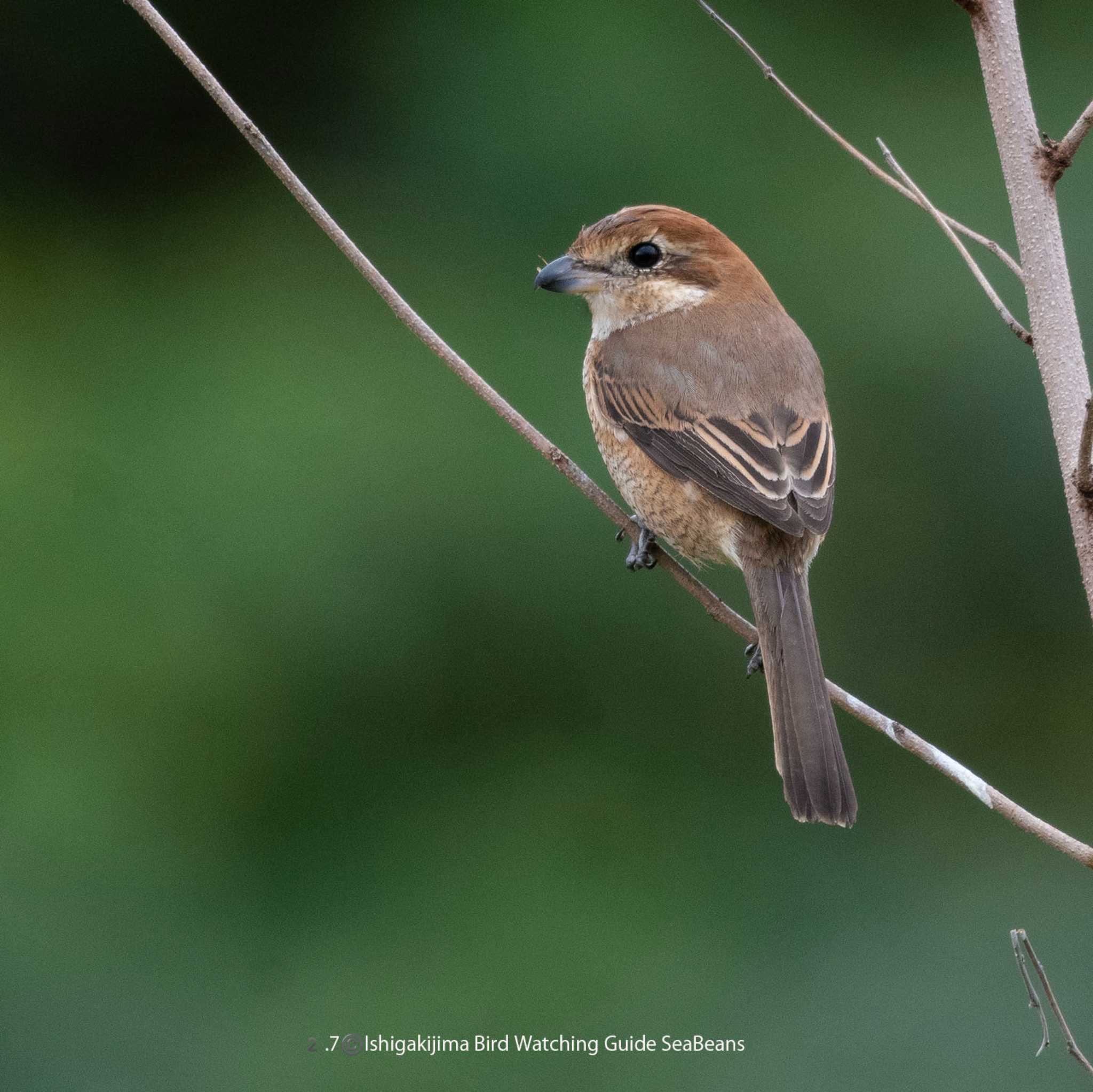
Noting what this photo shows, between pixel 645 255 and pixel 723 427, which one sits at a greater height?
pixel 645 255

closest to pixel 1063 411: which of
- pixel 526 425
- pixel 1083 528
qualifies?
pixel 1083 528

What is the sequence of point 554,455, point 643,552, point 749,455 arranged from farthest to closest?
1. point 643,552
2. point 749,455
3. point 554,455

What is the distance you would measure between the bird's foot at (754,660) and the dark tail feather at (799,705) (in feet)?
0.36

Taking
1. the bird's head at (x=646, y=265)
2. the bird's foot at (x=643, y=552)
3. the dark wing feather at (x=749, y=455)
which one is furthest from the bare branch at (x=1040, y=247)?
the bird's head at (x=646, y=265)

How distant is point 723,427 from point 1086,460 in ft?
4.09

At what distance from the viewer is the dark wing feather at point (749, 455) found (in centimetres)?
253

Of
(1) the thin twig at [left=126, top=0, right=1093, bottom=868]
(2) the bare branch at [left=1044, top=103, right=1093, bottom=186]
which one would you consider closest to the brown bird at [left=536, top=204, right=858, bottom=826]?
(1) the thin twig at [left=126, top=0, right=1093, bottom=868]

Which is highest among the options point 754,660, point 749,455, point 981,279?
point 981,279

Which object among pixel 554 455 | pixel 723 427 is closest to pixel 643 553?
pixel 723 427

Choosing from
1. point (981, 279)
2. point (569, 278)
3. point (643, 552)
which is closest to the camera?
point (981, 279)

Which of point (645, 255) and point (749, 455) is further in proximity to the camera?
point (645, 255)

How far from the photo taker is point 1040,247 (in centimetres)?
161

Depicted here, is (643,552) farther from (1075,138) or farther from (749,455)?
(1075,138)

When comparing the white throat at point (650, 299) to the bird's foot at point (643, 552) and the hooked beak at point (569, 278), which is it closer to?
the hooked beak at point (569, 278)
